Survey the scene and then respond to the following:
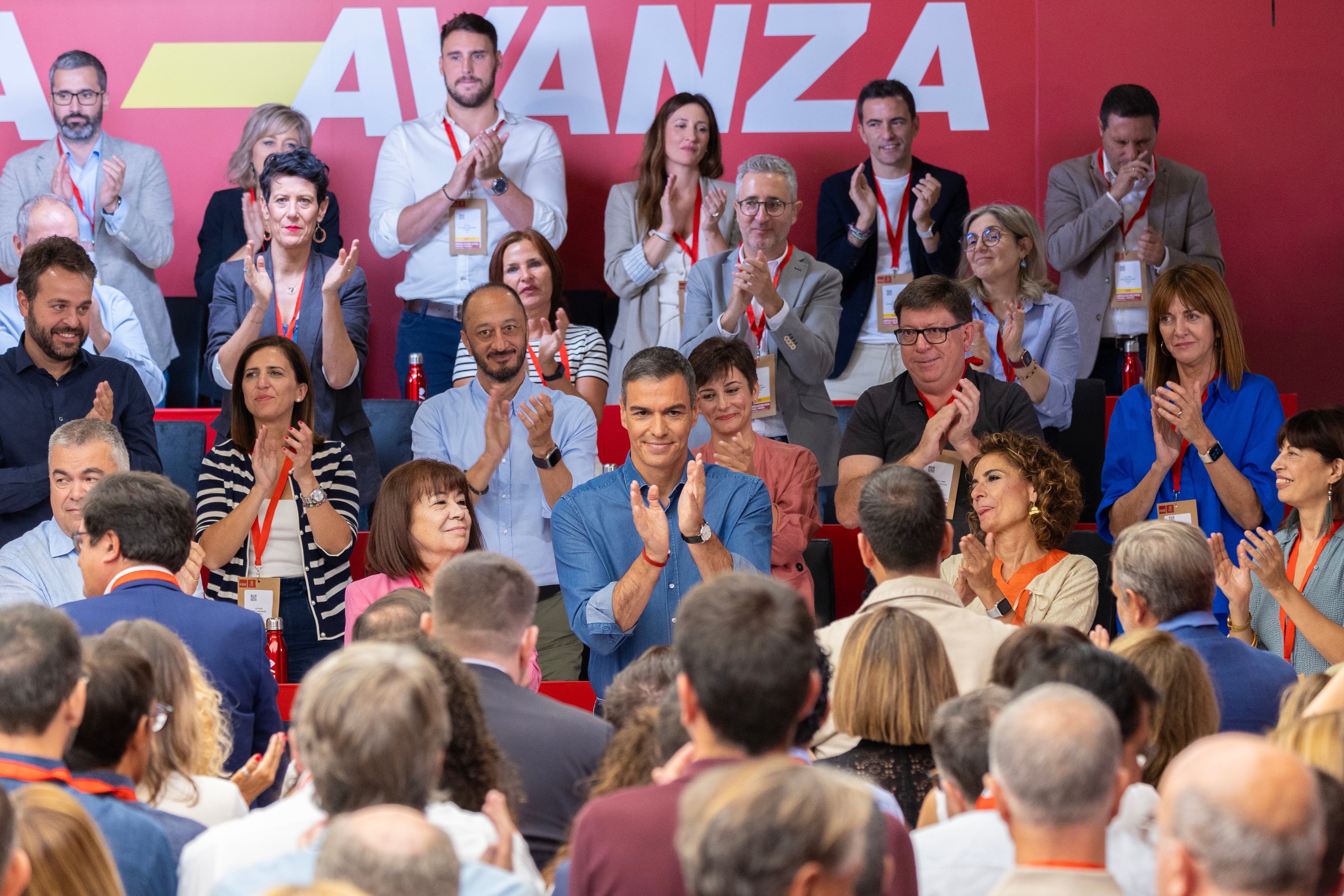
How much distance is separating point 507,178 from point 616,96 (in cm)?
141

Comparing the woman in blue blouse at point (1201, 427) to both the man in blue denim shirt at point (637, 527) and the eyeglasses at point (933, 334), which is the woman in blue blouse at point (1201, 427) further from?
the man in blue denim shirt at point (637, 527)

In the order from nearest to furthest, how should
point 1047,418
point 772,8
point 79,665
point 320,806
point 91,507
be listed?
1. point 320,806
2. point 79,665
3. point 91,507
4. point 1047,418
5. point 772,8

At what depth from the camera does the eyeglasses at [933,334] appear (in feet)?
15.0

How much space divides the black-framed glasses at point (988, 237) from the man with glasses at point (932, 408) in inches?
33.8

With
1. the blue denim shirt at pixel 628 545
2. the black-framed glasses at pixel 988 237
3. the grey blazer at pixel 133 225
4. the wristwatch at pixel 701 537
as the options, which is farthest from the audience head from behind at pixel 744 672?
the grey blazer at pixel 133 225

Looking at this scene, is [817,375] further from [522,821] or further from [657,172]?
[522,821]

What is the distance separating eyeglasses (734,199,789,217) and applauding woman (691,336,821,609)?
38.1 inches

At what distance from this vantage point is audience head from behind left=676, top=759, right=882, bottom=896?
4.57 ft

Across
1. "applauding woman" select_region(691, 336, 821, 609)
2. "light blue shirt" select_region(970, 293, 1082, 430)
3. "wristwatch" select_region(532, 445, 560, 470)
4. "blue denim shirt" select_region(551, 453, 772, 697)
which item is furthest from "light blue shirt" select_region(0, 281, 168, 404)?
"light blue shirt" select_region(970, 293, 1082, 430)

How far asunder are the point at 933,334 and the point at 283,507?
217cm

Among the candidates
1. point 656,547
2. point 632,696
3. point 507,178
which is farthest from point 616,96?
point 632,696

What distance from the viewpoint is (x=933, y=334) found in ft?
15.0

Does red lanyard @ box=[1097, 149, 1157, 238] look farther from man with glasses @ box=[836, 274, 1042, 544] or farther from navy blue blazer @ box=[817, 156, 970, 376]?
man with glasses @ box=[836, 274, 1042, 544]

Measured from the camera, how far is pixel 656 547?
3.45 m
